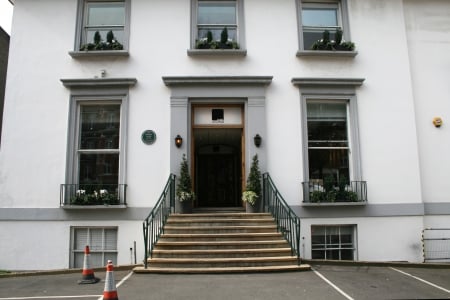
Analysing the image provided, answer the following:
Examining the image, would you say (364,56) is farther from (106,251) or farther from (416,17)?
(106,251)

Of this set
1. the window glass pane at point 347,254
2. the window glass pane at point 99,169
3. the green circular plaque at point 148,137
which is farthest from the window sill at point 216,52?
the window glass pane at point 347,254

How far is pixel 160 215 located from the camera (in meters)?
8.09

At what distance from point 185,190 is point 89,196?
93.1 inches

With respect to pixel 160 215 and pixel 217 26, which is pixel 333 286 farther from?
pixel 217 26

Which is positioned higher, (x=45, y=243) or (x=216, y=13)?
(x=216, y=13)

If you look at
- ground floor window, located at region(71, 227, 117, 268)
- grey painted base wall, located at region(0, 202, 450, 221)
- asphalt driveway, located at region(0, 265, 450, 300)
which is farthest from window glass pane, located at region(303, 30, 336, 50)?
ground floor window, located at region(71, 227, 117, 268)

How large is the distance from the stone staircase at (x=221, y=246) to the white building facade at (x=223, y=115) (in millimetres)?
1362

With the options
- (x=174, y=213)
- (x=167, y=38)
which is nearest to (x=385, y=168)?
(x=174, y=213)

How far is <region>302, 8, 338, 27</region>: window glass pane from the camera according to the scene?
393 inches

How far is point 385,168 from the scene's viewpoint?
923 centimetres

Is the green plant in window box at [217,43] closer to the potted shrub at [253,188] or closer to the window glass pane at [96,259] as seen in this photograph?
the potted shrub at [253,188]

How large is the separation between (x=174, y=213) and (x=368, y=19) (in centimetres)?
729

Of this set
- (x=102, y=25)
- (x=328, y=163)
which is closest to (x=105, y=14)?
(x=102, y=25)

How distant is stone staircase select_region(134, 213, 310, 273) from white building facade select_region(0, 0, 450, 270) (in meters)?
1.36
